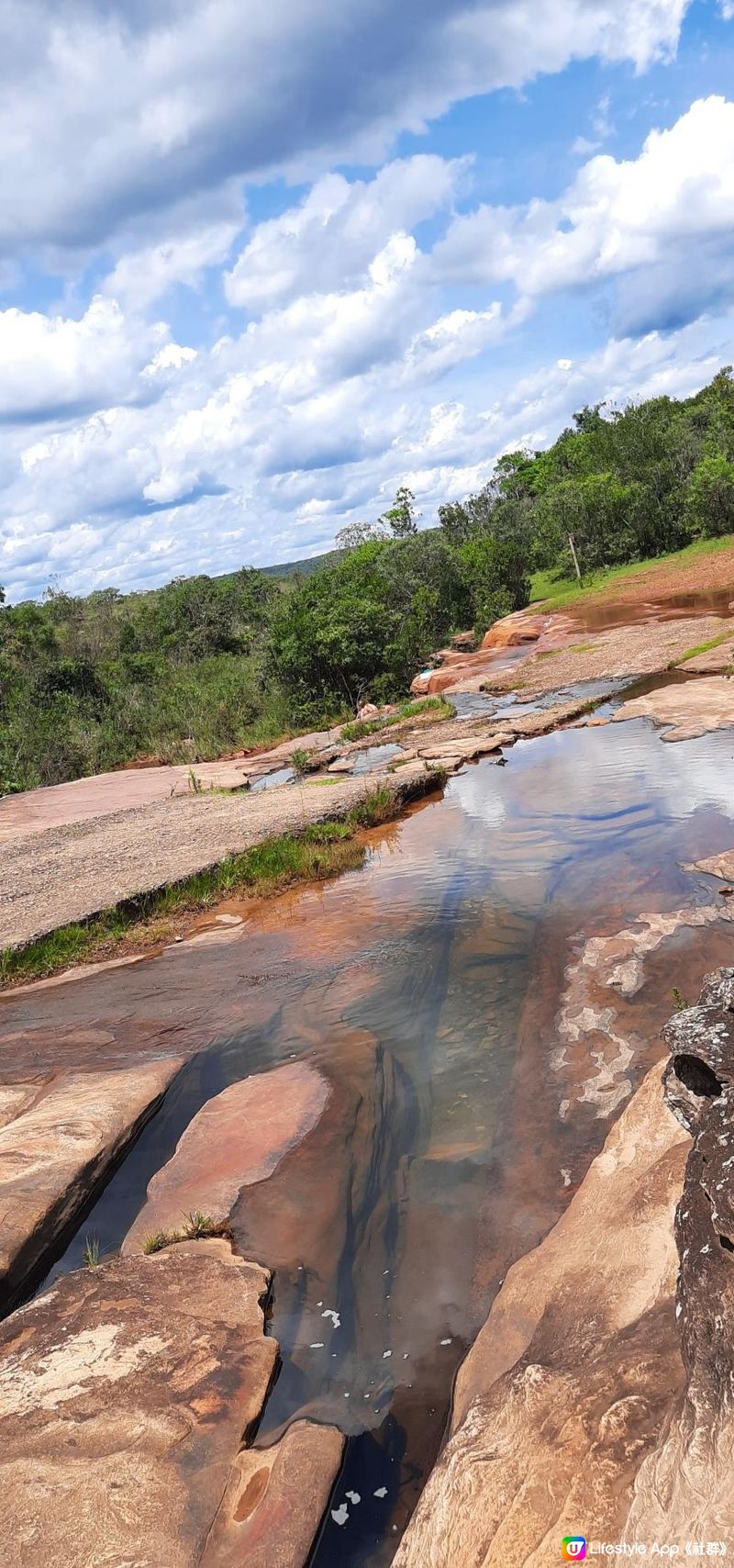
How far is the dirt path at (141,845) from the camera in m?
9.75

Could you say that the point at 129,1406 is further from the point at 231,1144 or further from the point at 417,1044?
the point at 417,1044

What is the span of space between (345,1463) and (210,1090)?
3.08 metres

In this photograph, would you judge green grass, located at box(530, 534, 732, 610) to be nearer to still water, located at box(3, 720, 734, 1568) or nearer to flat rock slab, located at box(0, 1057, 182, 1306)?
still water, located at box(3, 720, 734, 1568)

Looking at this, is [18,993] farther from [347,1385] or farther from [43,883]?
[347,1385]

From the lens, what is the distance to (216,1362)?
3.57 metres

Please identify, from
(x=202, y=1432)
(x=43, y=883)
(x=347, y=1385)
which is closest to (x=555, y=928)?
(x=347, y=1385)

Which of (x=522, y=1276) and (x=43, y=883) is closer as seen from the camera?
(x=522, y=1276)

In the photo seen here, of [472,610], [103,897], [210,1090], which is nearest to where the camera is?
[210,1090]

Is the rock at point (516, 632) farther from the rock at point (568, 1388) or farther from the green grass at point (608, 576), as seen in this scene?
the rock at point (568, 1388)

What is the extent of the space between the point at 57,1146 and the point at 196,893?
4.61m

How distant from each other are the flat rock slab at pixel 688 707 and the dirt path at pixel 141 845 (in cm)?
363

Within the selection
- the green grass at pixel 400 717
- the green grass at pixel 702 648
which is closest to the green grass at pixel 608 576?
the green grass at pixel 702 648

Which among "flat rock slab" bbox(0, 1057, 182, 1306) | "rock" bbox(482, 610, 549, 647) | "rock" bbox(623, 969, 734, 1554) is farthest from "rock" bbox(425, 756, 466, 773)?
"rock" bbox(482, 610, 549, 647)

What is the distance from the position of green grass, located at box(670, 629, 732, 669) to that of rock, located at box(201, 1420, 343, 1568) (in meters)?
16.1
